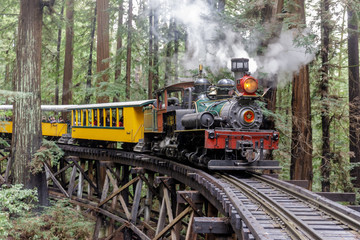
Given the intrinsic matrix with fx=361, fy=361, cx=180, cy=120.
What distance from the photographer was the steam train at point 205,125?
9.11 m

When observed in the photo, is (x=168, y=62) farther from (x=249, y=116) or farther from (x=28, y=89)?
(x=249, y=116)

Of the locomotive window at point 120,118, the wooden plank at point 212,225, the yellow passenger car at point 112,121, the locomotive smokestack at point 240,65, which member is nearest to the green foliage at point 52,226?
the yellow passenger car at point 112,121

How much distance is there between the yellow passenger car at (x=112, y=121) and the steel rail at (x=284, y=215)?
722 centimetres

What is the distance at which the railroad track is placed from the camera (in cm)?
456

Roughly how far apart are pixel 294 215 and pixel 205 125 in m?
4.45

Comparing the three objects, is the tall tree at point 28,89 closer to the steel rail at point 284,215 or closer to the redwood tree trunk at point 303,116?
the steel rail at point 284,215

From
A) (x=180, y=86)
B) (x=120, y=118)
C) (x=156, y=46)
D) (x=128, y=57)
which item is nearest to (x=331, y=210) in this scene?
(x=180, y=86)

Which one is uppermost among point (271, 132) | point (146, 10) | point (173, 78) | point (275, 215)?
point (146, 10)

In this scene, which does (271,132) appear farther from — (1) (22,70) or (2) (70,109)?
(2) (70,109)

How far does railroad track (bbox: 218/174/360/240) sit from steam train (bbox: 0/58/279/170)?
195cm

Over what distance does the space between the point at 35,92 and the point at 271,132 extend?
750 cm

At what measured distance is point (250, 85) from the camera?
9.45m

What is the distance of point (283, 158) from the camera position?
15.5 m

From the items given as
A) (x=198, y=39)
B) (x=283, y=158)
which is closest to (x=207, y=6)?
(x=198, y=39)
